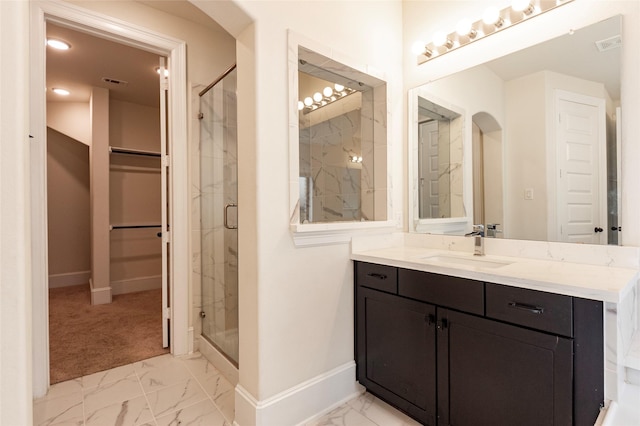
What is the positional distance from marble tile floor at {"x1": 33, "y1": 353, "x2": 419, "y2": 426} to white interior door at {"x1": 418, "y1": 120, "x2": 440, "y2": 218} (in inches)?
52.0

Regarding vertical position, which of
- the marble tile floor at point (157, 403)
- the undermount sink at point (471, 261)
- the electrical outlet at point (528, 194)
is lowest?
the marble tile floor at point (157, 403)

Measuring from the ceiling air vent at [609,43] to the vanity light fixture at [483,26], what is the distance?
284 mm

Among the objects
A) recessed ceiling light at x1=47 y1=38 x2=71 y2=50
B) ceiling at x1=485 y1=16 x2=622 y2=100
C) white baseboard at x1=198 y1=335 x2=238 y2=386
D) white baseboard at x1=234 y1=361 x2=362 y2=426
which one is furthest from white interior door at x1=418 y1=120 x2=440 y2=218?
recessed ceiling light at x1=47 y1=38 x2=71 y2=50

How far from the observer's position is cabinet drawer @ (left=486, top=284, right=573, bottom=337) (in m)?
1.20

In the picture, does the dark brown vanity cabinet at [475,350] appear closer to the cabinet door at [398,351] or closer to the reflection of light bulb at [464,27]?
the cabinet door at [398,351]

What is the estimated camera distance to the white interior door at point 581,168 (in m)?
1.57

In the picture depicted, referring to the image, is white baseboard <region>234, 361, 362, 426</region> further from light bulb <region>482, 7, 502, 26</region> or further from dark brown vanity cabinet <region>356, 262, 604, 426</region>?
light bulb <region>482, 7, 502, 26</region>

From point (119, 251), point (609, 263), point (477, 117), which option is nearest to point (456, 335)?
point (609, 263)

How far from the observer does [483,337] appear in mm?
1419

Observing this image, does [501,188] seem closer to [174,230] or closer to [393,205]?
[393,205]

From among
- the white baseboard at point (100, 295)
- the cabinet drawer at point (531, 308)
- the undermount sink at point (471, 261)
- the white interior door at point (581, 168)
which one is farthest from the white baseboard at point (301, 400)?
the white baseboard at point (100, 295)

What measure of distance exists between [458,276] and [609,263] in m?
0.73

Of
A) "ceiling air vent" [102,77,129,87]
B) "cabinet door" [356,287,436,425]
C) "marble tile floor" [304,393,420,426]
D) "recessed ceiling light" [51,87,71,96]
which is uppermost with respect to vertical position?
"ceiling air vent" [102,77,129,87]

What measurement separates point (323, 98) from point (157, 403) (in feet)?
7.90
